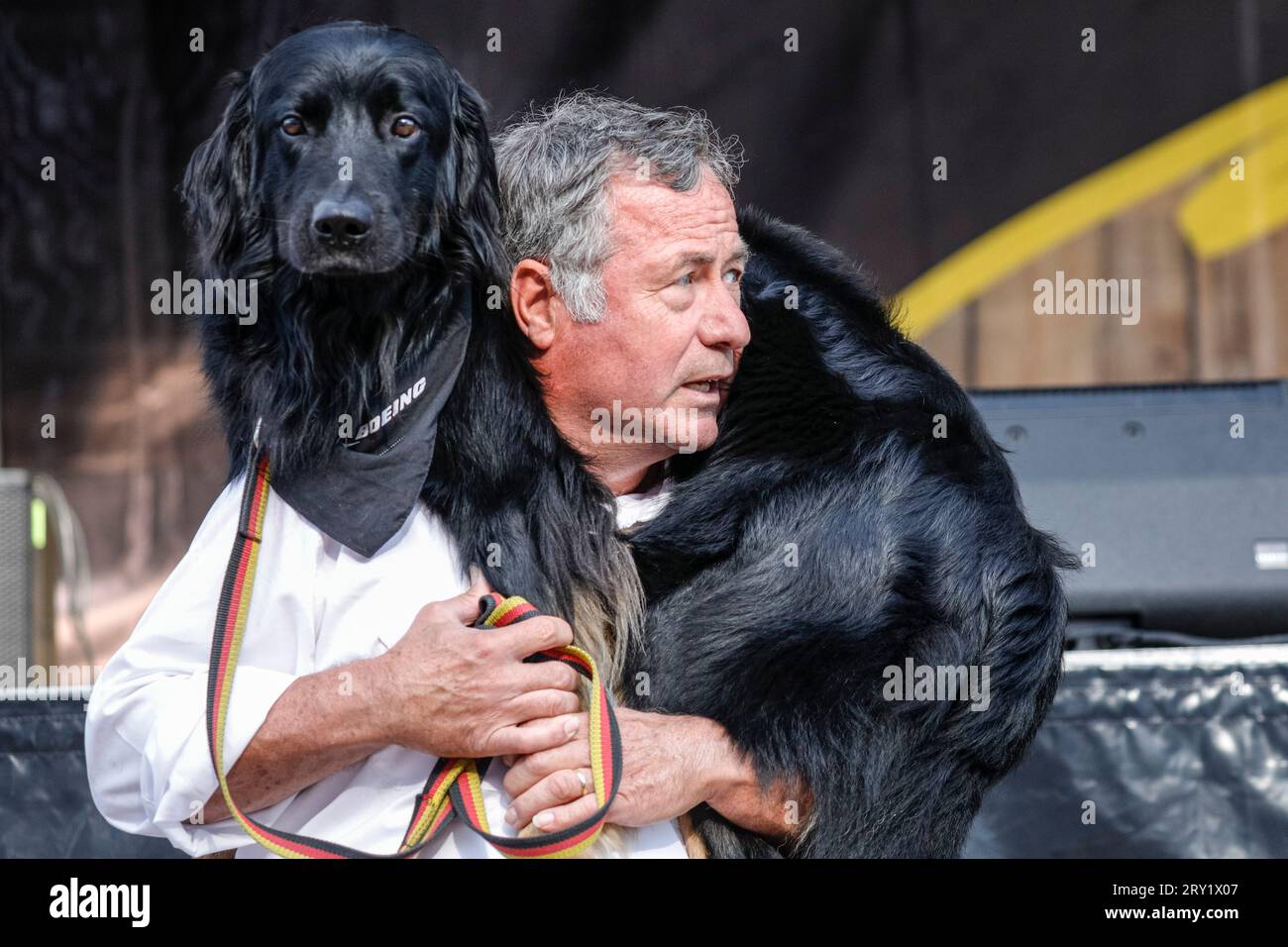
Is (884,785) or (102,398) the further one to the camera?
(102,398)

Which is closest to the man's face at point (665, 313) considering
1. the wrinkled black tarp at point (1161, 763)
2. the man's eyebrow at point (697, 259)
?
the man's eyebrow at point (697, 259)

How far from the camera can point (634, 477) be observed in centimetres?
155

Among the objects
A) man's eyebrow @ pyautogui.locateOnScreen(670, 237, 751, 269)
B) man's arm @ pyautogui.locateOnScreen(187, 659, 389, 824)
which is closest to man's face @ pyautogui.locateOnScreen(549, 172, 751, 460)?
man's eyebrow @ pyautogui.locateOnScreen(670, 237, 751, 269)

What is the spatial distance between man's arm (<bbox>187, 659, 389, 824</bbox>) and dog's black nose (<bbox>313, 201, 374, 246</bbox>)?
40 cm

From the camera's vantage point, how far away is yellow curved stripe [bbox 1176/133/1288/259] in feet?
9.53

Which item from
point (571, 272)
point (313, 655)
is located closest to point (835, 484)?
point (571, 272)

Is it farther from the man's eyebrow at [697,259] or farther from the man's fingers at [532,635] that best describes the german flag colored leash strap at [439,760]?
the man's eyebrow at [697,259]

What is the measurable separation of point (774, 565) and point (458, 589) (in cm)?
34

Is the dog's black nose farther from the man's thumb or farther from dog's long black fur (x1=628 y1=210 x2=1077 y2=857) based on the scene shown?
dog's long black fur (x1=628 y1=210 x2=1077 y2=857)

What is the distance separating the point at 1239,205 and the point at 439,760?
2.42 meters

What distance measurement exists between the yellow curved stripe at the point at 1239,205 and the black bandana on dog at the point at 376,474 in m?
2.24

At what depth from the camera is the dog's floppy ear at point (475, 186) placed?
1.37 meters

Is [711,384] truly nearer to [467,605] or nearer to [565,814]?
[467,605]

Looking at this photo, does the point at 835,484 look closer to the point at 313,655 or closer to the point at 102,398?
the point at 313,655
